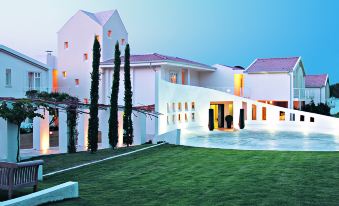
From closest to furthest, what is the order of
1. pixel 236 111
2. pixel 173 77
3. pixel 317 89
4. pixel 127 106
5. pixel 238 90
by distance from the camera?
pixel 127 106
pixel 236 111
pixel 173 77
pixel 238 90
pixel 317 89

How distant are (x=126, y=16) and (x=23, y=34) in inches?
482

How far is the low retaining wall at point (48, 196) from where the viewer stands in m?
7.42

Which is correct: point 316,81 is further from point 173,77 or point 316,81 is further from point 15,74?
point 15,74

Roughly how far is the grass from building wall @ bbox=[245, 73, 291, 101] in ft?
60.9

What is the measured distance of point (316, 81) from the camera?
5453cm

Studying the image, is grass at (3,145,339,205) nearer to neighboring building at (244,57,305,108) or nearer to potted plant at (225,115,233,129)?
potted plant at (225,115,233,129)

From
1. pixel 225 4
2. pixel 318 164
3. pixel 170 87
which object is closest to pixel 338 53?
pixel 225 4

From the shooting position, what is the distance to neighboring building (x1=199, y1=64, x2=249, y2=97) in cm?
3531

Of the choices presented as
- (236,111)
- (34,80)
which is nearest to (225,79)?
(236,111)

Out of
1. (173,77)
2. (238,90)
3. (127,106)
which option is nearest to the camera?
(127,106)

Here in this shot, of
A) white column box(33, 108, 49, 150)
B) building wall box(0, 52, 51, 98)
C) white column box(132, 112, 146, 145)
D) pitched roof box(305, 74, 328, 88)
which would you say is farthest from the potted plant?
pitched roof box(305, 74, 328, 88)

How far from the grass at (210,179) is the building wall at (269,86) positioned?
731 inches

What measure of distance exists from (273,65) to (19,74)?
68.4 ft

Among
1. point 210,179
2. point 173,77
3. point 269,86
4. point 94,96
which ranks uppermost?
point 173,77
